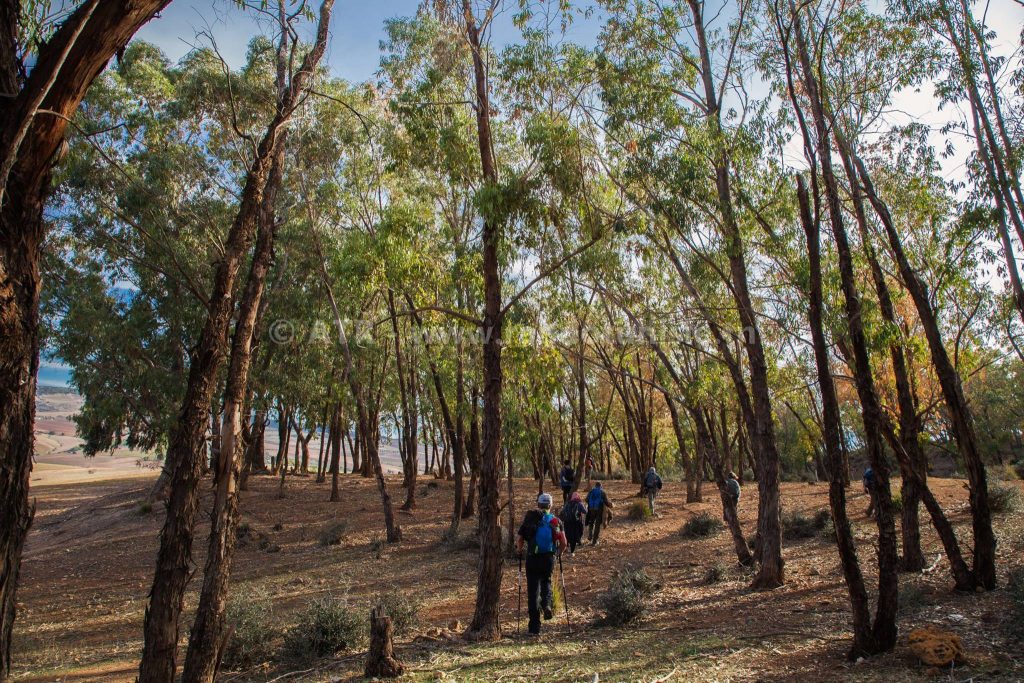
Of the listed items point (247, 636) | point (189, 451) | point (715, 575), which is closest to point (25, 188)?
point (189, 451)

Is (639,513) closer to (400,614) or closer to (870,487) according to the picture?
(870,487)

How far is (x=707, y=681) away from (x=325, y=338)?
1786cm

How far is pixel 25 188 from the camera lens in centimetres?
366

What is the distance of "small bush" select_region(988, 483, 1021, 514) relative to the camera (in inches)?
691

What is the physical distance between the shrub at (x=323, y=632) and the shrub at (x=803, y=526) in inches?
501

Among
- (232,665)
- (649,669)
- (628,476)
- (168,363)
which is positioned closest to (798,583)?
(649,669)

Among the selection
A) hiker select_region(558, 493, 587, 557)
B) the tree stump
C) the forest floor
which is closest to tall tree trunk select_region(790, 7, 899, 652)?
the forest floor

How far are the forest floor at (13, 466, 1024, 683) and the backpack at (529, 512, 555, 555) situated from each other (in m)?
1.22

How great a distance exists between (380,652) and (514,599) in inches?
231

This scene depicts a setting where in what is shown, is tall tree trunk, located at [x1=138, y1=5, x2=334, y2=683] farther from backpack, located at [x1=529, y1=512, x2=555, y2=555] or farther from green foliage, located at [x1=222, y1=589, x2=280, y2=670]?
backpack, located at [x1=529, y1=512, x2=555, y2=555]

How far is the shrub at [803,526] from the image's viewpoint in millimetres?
17234

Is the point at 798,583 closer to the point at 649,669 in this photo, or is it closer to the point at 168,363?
the point at 649,669

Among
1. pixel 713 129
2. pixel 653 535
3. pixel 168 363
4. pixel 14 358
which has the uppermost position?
pixel 713 129

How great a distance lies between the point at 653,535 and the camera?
61.6ft
